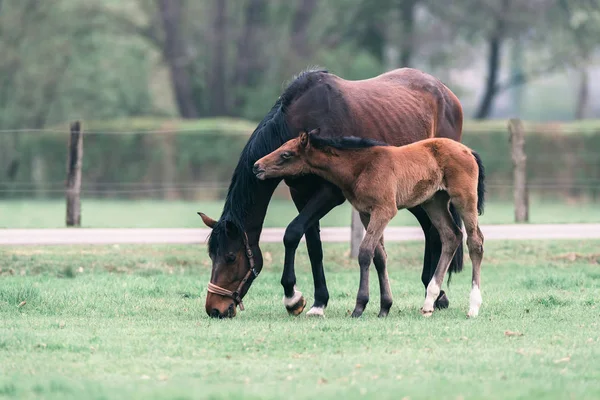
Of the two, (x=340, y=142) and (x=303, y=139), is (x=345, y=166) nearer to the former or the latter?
(x=340, y=142)

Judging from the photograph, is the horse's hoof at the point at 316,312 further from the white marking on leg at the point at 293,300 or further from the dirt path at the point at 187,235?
the dirt path at the point at 187,235

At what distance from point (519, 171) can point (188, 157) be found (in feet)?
39.8

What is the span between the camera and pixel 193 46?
44688mm

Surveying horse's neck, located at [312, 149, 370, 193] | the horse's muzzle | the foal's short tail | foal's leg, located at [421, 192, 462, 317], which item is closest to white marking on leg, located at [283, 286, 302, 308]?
the horse's muzzle

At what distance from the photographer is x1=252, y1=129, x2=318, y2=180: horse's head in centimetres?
931

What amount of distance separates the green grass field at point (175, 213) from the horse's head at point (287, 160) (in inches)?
421

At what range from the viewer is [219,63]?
41.3 metres

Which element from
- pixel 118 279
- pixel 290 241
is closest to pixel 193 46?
pixel 118 279

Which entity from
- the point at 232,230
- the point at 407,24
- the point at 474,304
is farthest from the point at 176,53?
the point at 474,304

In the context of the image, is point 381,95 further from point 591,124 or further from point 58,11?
point 58,11

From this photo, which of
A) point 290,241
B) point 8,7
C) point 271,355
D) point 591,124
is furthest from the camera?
point 8,7

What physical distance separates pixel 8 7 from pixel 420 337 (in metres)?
31.4

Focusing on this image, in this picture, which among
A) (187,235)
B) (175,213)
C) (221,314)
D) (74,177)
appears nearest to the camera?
(221,314)

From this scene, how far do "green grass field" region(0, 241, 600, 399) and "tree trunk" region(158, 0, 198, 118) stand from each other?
28311 millimetres
